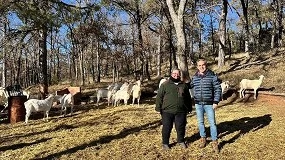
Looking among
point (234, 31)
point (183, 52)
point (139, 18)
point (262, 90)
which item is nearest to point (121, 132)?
point (183, 52)

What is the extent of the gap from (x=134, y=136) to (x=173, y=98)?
2.32 meters

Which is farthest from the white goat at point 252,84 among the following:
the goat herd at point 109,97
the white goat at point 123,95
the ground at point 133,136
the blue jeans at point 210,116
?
the blue jeans at point 210,116

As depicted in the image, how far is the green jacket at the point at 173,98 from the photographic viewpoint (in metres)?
7.95

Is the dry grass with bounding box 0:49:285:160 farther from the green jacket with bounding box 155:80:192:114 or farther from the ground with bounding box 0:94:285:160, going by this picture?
the green jacket with bounding box 155:80:192:114

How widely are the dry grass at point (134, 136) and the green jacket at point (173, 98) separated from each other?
0.94 metres

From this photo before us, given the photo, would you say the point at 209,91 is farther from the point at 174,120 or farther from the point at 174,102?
the point at 174,120

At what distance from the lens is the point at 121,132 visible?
10.4m

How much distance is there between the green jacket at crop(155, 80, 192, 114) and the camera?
7949mm

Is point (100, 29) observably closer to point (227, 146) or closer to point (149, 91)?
point (149, 91)

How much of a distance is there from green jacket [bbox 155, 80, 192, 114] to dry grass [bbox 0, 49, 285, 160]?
94 centimetres

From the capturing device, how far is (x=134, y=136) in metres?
9.80

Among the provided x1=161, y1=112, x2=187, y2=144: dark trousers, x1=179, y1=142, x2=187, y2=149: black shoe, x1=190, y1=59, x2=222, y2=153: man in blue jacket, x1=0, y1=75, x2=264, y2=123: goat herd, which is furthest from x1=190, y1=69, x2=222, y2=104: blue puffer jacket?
x1=0, y1=75, x2=264, y2=123: goat herd

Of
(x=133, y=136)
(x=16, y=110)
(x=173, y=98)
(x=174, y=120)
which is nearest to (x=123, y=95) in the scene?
(x=16, y=110)

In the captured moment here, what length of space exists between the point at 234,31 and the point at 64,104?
2469 inches
